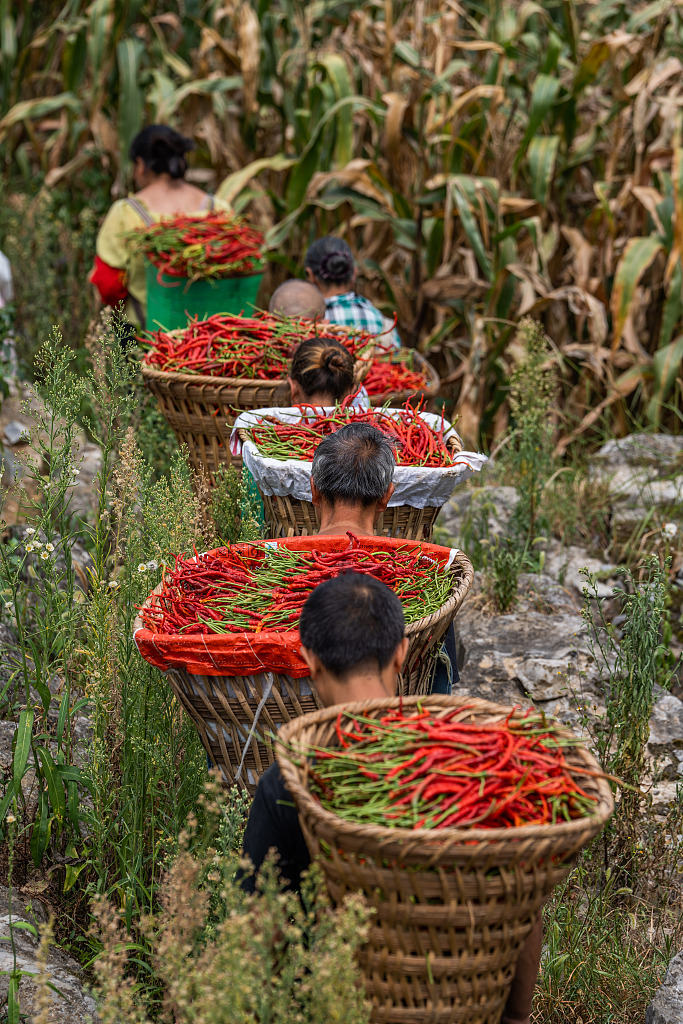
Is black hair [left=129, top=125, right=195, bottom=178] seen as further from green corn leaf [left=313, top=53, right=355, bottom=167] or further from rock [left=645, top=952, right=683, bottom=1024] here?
rock [left=645, top=952, right=683, bottom=1024]

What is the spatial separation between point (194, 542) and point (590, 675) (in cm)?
171

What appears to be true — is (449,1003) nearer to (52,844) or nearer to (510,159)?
(52,844)

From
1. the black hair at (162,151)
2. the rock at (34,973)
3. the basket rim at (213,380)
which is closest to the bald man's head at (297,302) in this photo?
the basket rim at (213,380)

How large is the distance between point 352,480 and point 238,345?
1568mm

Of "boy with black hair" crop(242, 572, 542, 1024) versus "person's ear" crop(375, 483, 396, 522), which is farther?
"person's ear" crop(375, 483, 396, 522)

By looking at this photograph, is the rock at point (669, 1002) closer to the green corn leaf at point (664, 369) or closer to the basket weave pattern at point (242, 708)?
the basket weave pattern at point (242, 708)

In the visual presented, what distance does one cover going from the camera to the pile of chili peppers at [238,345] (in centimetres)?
407

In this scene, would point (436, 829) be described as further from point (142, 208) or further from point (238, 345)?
point (142, 208)

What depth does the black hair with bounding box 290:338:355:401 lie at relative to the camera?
359cm

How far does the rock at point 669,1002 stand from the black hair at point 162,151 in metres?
4.41

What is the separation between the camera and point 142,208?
524 centimetres

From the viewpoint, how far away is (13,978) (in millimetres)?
2246

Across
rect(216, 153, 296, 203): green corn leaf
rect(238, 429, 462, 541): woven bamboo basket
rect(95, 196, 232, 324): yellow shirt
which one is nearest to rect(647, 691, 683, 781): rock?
rect(238, 429, 462, 541): woven bamboo basket

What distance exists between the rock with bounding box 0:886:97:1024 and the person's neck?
Result: 1.21 metres
